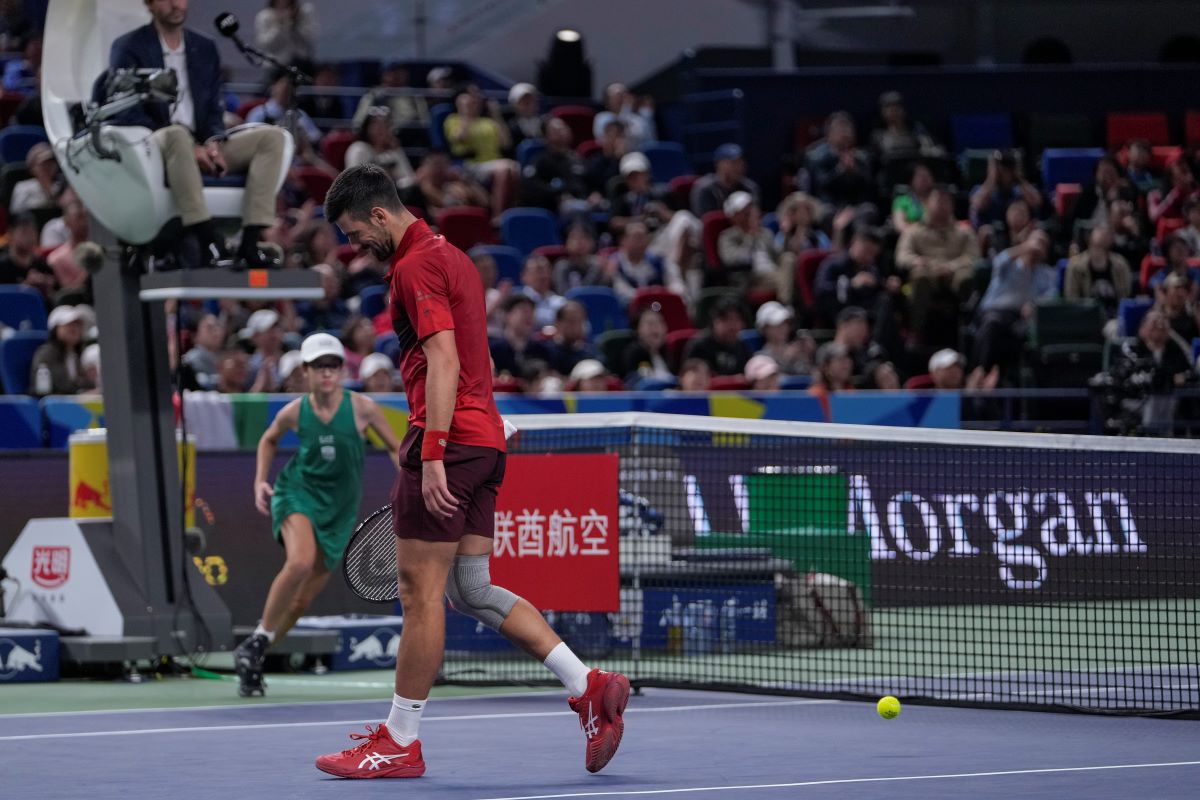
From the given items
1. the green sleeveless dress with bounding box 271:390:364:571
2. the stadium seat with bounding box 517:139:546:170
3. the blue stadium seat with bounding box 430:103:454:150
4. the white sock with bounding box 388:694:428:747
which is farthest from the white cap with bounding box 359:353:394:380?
the blue stadium seat with bounding box 430:103:454:150

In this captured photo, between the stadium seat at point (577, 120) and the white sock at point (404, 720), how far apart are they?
1680 centimetres

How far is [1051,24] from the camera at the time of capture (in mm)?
27422

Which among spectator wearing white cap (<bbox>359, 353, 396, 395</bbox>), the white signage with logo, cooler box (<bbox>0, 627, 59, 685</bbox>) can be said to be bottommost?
cooler box (<bbox>0, 627, 59, 685</bbox>)

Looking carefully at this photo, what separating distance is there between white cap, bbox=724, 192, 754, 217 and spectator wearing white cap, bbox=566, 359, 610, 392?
484 centimetres

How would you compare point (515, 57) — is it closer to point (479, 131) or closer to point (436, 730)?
point (479, 131)

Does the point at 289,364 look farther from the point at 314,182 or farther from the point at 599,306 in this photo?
the point at 314,182

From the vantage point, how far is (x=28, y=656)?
1100 cm

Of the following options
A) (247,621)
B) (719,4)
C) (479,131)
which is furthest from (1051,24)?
A: (247,621)

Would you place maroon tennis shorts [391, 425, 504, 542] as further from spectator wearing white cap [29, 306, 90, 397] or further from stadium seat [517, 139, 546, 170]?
stadium seat [517, 139, 546, 170]

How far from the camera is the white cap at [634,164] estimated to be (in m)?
21.0

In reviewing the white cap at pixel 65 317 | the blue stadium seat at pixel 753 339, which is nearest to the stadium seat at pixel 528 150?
the blue stadium seat at pixel 753 339

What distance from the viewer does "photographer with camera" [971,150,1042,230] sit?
67.6 ft

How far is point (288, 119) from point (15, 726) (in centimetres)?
361

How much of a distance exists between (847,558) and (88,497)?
442 cm
